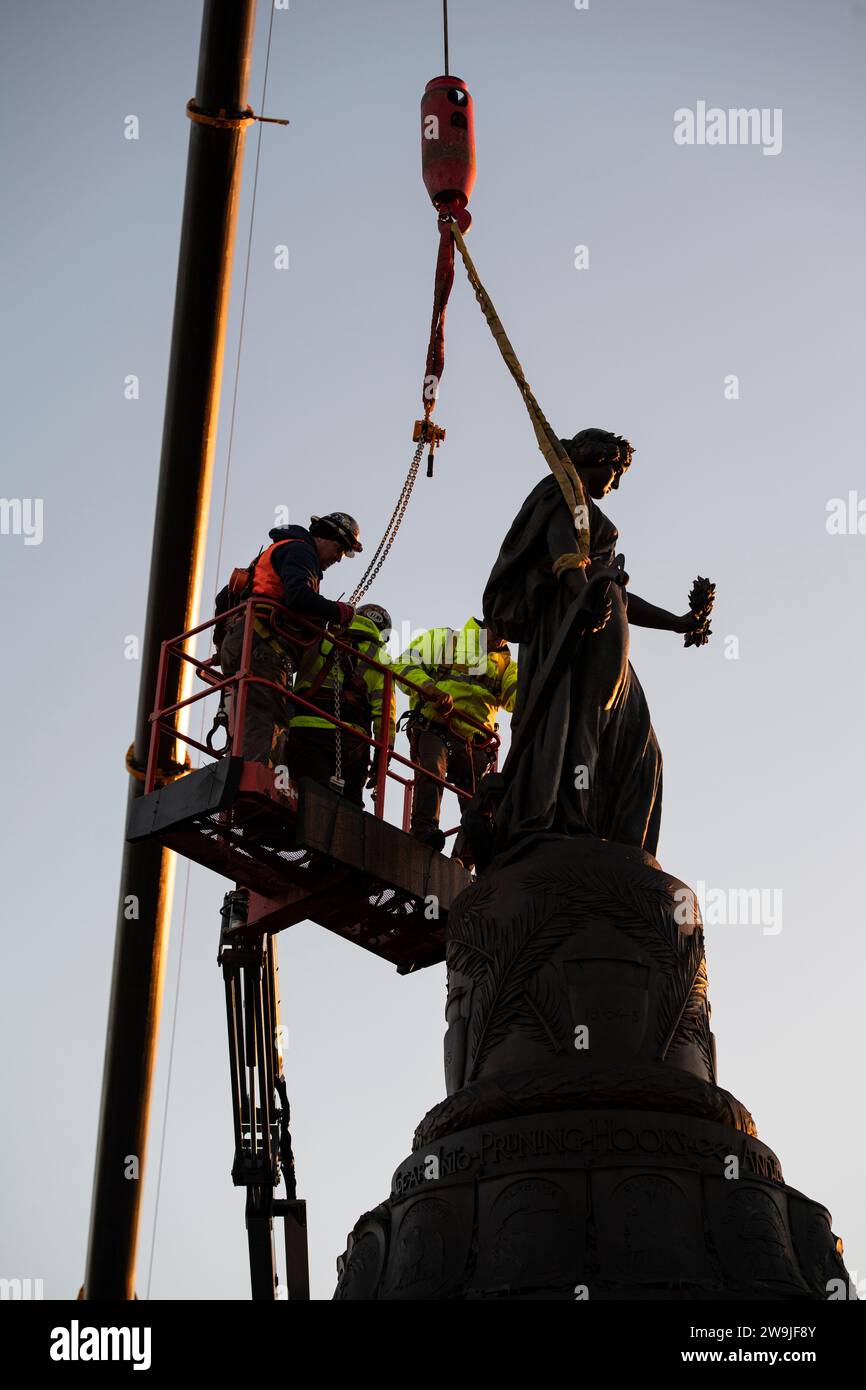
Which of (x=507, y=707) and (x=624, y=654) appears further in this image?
(x=507, y=707)

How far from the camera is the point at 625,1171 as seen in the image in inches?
236

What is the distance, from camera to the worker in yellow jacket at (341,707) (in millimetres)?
11023

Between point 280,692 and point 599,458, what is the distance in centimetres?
255

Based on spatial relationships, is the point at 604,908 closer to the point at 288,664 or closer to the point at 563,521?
the point at 563,521

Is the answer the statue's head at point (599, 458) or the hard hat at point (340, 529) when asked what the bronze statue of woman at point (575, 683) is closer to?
the statue's head at point (599, 458)

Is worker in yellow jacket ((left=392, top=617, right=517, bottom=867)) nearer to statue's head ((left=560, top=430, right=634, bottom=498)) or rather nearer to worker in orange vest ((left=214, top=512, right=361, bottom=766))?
worker in orange vest ((left=214, top=512, right=361, bottom=766))

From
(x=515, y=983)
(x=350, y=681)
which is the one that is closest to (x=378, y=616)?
(x=350, y=681)

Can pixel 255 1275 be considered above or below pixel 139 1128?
below

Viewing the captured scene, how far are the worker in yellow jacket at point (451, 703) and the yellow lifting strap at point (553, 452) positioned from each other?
2541 millimetres

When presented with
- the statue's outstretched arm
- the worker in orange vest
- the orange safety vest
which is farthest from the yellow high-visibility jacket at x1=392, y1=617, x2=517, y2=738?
the statue's outstretched arm

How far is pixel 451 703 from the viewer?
1137cm

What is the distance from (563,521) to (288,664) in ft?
8.96

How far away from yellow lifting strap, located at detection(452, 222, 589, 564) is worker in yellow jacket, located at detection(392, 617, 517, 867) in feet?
8.34
